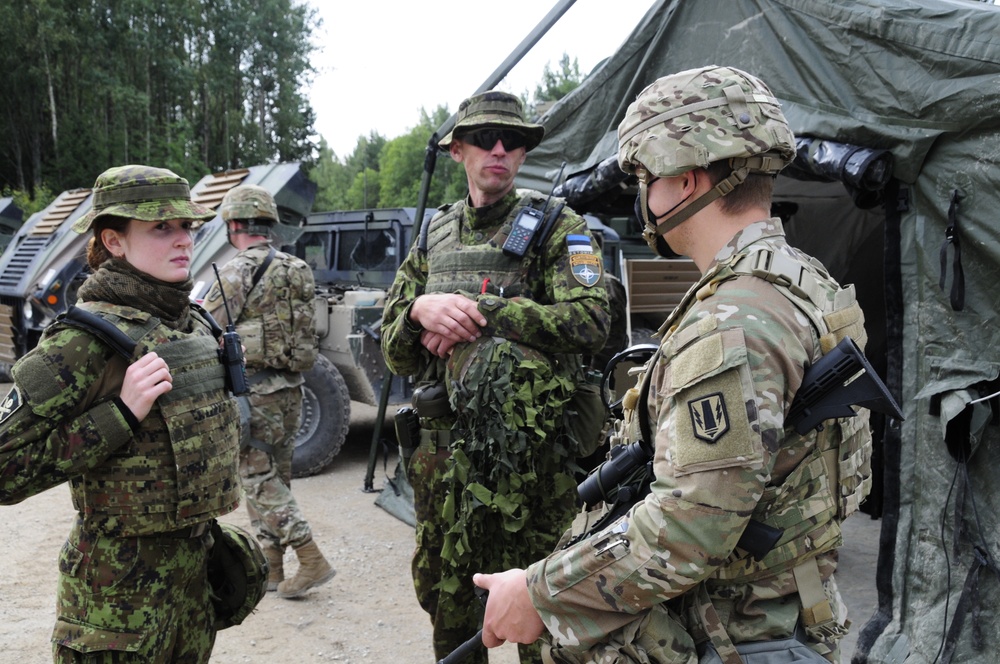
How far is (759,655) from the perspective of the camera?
1.42 m

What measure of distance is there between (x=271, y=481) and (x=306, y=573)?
1.65 feet

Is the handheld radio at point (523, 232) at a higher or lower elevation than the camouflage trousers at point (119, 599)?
higher

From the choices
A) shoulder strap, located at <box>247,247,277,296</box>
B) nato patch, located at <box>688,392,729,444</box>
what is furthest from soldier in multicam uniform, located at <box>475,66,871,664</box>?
shoulder strap, located at <box>247,247,277,296</box>

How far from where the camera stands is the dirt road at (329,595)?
365cm

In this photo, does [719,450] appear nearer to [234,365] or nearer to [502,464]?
[502,464]

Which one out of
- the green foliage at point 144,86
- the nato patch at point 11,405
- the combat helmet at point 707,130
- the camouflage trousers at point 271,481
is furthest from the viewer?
the green foliage at point 144,86

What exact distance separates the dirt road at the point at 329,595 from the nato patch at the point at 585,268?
1815 mm

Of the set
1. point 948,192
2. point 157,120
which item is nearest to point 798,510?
point 948,192

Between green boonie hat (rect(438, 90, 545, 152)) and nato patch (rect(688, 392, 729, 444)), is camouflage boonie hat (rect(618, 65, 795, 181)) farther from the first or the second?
green boonie hat (rect(438, 90, 545, 152))

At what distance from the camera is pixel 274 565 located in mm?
4270

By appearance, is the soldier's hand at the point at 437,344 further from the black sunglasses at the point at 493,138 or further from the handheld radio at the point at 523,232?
the black sunglasses at the point at 493,138

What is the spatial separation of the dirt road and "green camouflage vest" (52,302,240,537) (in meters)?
1.72

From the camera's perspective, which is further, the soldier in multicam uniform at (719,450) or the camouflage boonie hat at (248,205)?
the camouflage boonie hat at (248,205)

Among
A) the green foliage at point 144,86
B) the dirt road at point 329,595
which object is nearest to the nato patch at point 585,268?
the dirt road at point 329,595
